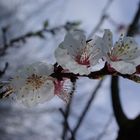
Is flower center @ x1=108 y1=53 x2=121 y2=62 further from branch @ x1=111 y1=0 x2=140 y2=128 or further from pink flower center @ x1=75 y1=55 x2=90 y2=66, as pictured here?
branch @ x1=111 y1=0 x2=140 y2=128

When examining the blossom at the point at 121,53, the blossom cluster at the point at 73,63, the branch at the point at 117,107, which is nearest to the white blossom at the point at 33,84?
the blossom cluster at the point at 73,63

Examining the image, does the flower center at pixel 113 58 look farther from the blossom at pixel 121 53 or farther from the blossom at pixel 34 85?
A: the blossom at pixel 34 85

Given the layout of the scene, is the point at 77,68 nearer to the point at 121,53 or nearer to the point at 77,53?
the point at 77,53

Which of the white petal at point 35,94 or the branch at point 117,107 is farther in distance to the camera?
the branch at point 117,107

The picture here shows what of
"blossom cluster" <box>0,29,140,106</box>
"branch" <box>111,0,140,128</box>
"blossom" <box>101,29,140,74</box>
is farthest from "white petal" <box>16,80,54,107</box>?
"branch" <box>111,0,140,128</box>

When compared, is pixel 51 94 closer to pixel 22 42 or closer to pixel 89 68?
pixel 89 68
